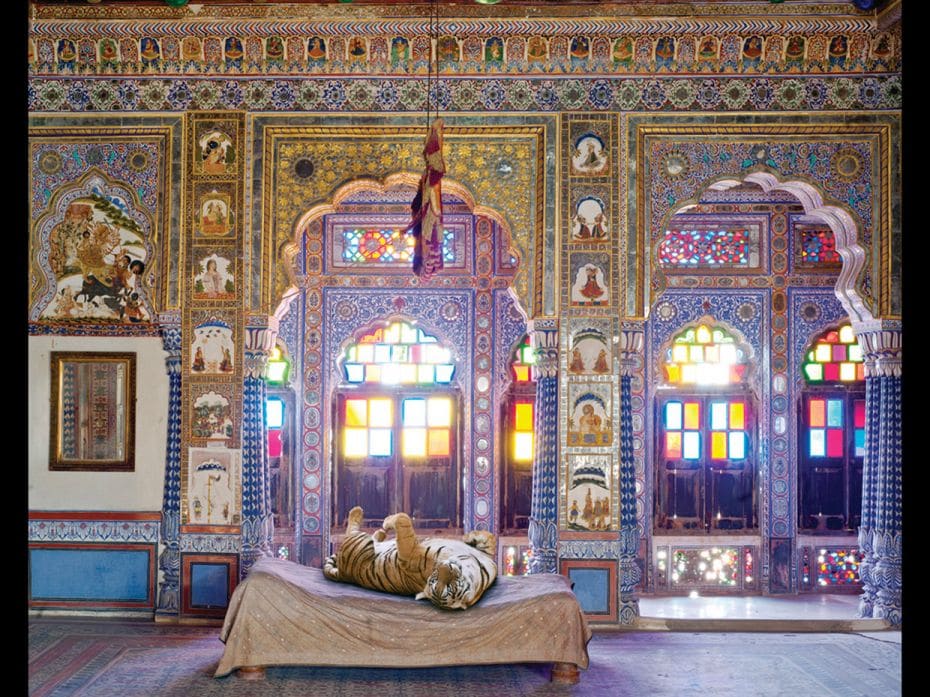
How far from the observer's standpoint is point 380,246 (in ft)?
41.0

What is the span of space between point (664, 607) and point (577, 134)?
18.7 feet

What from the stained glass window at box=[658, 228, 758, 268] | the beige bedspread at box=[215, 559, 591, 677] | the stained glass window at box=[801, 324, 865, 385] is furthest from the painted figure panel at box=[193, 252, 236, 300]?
the stained glass window at box=[801, 324, 865, 385]

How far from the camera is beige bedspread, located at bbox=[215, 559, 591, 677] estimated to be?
7207mm

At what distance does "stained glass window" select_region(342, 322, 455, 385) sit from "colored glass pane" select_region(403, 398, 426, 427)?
259 mm

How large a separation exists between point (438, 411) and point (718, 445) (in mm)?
3836

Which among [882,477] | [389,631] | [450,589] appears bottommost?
[389,631]

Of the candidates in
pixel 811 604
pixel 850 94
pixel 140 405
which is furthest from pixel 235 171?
pixel 811 604

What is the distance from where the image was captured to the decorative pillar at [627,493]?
918cm

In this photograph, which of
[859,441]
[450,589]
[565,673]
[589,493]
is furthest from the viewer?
[859,441]

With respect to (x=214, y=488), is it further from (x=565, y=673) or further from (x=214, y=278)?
(x=565, y=673)

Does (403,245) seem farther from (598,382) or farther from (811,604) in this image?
(811,604)

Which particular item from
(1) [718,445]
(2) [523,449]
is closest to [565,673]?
(2) [523,449]

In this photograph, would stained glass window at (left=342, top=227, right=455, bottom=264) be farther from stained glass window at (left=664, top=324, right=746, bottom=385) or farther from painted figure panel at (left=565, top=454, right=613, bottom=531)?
painted figure panel at (left=565, top=454, right=613, bottom=531)

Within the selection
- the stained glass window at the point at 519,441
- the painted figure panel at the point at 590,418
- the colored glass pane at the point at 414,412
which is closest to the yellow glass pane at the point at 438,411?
the colored glass pane at the point at 414,412
